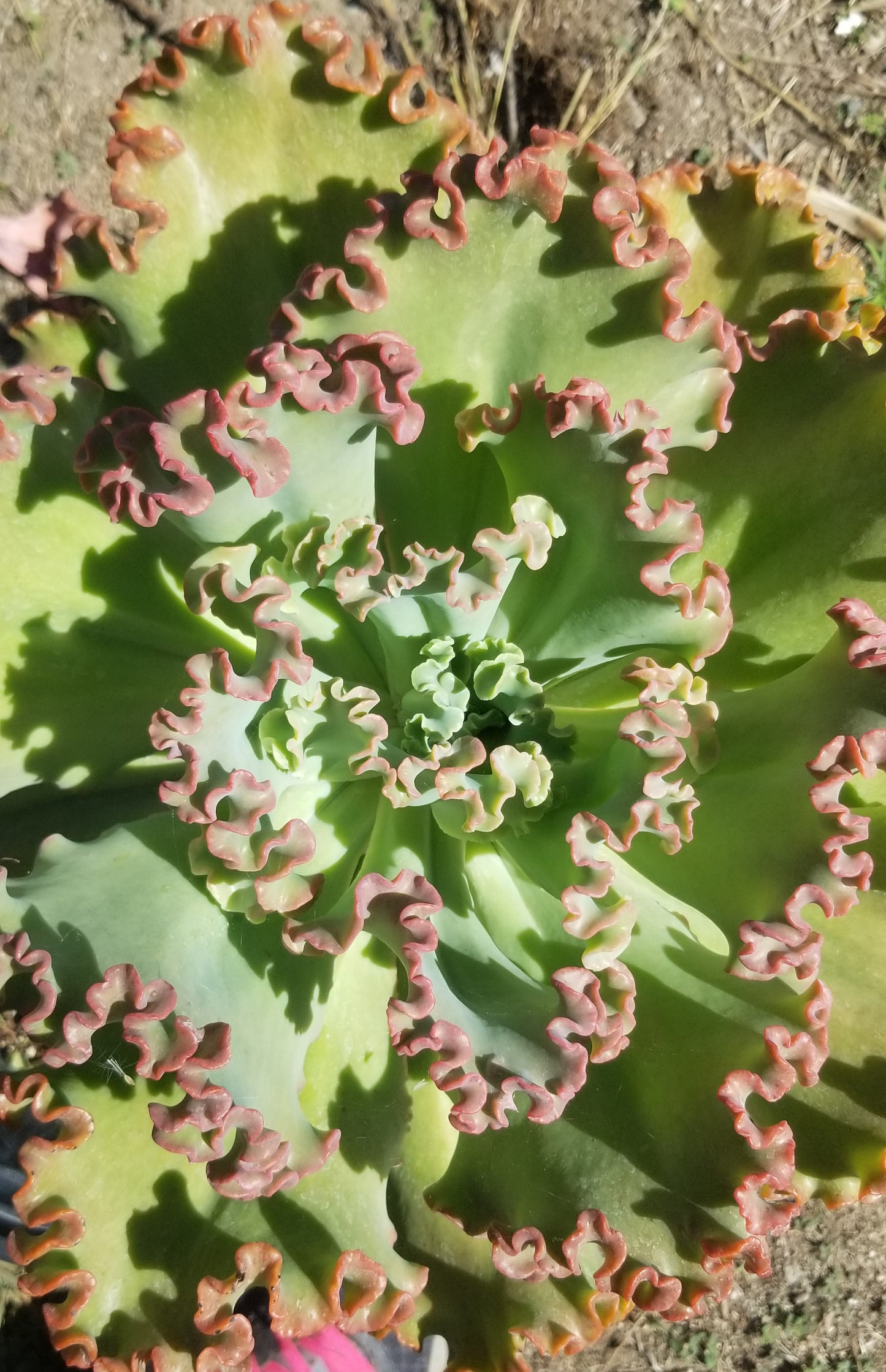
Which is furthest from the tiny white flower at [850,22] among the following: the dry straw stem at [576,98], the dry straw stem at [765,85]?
the dry straw stem at [576,98]

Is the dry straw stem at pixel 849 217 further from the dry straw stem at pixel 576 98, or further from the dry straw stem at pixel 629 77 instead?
the dry straw stem at pixel 576 98

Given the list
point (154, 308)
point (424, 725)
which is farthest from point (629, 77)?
Result: point (424, 725)

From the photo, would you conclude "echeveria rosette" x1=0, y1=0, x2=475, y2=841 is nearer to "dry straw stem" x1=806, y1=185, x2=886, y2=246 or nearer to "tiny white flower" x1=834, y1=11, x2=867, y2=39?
"dry straw stem" x1=806, y1=185, x2=886, y2=246

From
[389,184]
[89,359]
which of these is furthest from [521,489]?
[89,359]

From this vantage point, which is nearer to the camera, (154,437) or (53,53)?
(154,437)

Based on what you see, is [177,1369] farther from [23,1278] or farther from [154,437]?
[154,437]

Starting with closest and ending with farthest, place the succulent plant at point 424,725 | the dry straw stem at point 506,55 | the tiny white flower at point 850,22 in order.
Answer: the succulent plant at point 424,725, the dry straw stem at point 506,55, the tiny white flower at point 850,22
